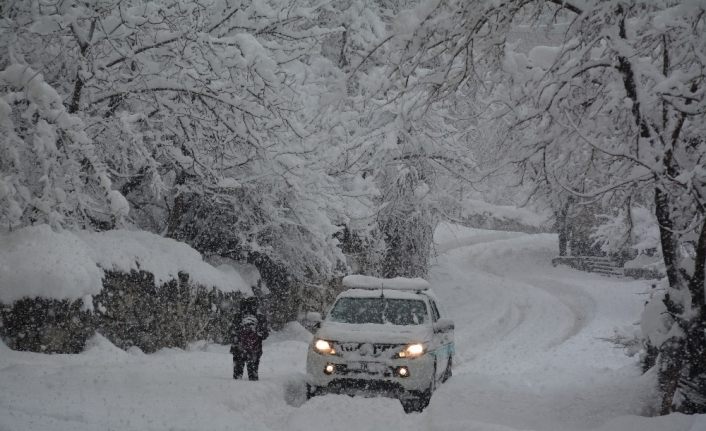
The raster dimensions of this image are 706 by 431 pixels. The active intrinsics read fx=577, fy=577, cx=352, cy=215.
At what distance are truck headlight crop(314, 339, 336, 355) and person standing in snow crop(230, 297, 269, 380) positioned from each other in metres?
1.07

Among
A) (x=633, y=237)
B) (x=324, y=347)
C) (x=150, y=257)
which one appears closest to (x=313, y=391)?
(x=324, y=347)

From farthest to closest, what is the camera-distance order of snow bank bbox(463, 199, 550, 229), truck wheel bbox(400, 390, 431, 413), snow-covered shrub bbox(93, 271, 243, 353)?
snow bank bbox(463, 199, 550, 229)
snow-covered shrub bbox(93, 271, 243, 353)
truck wheel bbox(400, 390, 431, 413)

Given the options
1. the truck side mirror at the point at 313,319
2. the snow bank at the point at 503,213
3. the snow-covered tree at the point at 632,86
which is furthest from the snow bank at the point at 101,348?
the snow bank at the point at 503,213

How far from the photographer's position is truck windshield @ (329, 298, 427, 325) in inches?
350

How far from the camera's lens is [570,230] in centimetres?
3941

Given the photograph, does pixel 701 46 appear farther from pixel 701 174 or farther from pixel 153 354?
pixel 153 354

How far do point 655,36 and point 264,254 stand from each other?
1103 centimetres

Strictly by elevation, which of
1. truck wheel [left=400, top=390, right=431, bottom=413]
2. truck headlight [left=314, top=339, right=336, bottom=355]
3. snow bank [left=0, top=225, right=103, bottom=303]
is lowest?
truck wheel [left=400, top=390, right=431, bottom=413]

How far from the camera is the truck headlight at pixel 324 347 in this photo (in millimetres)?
7895

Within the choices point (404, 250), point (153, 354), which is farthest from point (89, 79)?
point (404, 250)

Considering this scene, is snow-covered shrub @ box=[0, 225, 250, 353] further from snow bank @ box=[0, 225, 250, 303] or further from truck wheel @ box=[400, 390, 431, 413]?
truck wheel @ box=[400, 390, 431, 413]

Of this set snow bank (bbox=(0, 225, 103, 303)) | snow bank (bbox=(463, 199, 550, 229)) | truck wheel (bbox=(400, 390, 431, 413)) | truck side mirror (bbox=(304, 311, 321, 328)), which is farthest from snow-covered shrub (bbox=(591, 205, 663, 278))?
snow bank (bbox=(0, 225, 103, 303))

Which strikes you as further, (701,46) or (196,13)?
(196,13)

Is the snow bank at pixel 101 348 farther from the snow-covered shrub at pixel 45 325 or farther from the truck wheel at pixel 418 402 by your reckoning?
the truck wheel at pixel 418 402
